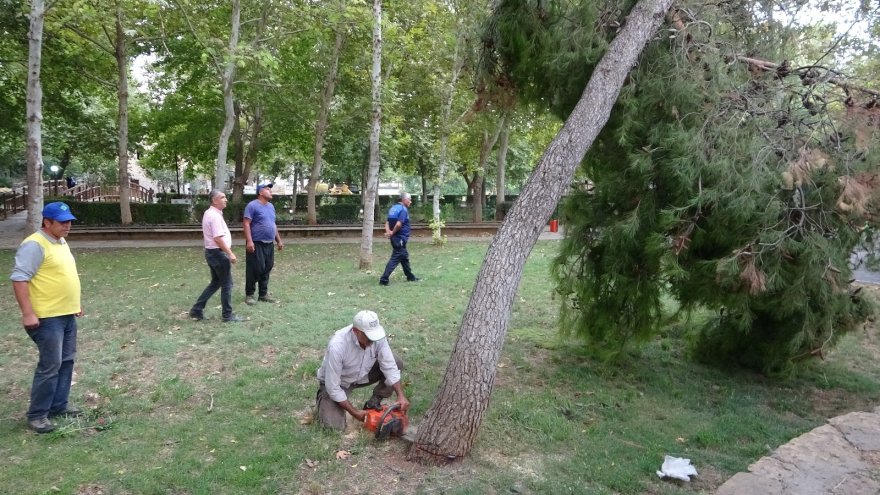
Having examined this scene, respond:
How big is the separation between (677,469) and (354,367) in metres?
2.45

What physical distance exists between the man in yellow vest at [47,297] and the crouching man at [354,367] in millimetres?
1959

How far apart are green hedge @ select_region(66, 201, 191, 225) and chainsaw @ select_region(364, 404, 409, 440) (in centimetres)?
1801

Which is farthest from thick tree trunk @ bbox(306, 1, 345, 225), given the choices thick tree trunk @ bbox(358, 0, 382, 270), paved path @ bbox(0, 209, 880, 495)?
paved path @ bbox(0, 209, 880, 495)

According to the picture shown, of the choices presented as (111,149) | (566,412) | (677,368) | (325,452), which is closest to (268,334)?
(325,452)

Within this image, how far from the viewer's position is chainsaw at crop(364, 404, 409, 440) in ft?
14.1

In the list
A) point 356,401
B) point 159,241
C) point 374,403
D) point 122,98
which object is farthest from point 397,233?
point 122,98

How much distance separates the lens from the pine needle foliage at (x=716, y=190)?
4.96m

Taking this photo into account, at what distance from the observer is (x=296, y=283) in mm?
10336

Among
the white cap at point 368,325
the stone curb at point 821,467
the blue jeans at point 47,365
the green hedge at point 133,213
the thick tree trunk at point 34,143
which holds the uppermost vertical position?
the thick tree trunk at point 34,143

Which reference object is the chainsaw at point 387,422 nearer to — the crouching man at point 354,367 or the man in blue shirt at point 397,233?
the crouching man at point 354,367

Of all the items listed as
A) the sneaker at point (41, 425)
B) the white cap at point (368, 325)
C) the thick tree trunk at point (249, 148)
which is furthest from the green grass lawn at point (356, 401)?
the thick tree trunk at point (249, 148)

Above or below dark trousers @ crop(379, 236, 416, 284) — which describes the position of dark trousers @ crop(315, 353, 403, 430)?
below

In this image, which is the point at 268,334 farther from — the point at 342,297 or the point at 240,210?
the point at 240,210

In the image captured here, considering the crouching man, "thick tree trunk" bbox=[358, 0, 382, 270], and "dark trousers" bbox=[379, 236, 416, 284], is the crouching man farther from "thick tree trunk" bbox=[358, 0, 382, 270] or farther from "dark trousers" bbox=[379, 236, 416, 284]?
"thick tree trunk" bbox=[358, 0, 382, 270]
